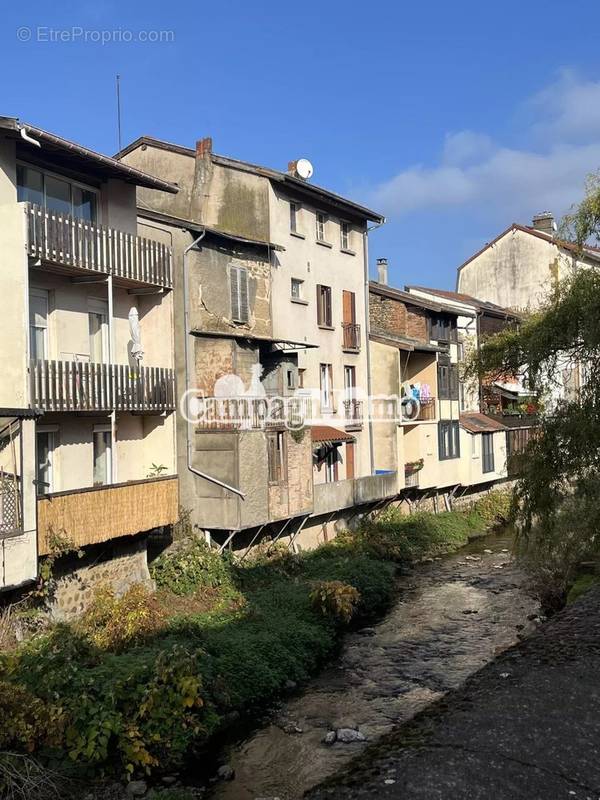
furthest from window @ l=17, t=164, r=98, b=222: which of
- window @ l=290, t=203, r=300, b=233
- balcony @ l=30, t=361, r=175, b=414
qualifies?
window @ l=290, t=203, r=300, b=233

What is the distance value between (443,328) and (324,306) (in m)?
9.84

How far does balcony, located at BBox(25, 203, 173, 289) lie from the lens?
51.6ft

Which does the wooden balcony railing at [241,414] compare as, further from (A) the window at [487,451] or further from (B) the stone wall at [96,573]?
(A) the window at [487,451]

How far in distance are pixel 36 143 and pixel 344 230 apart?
1717 centimetres

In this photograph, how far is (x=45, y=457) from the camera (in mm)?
17297

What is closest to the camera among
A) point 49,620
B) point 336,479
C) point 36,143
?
point 36,143

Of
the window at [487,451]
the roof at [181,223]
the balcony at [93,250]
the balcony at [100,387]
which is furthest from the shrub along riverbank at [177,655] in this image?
the window at [487,451]

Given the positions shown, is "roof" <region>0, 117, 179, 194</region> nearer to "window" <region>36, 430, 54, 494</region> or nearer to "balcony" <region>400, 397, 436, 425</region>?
"window" <region>36, 430, 54, 494</region>

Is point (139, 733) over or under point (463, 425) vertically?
under

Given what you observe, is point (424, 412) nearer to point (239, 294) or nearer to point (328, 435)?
point (328, 435)

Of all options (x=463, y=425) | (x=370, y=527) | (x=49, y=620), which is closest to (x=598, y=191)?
(x=49, y=620)

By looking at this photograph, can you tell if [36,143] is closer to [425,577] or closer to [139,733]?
A: [139,733]

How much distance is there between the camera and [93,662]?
13.8m

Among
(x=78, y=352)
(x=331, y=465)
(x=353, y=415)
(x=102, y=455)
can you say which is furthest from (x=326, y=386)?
(x=78, y=352)
